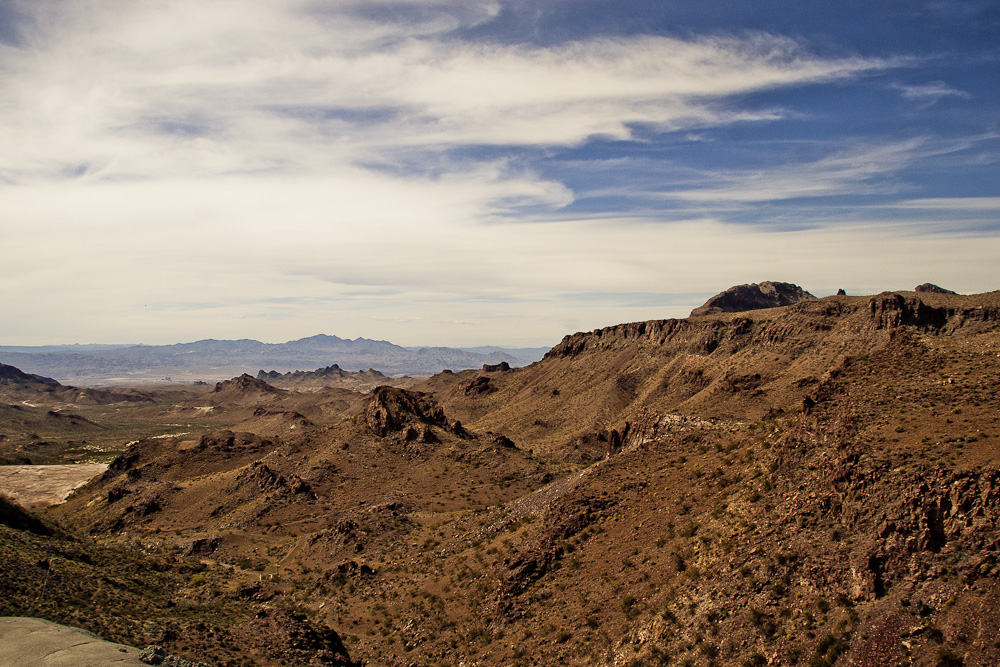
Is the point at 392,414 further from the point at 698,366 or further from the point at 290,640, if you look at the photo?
the point at 698,366

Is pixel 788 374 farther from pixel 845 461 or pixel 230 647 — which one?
pixel 230 647

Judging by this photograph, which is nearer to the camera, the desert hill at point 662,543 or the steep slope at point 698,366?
the desert hill at point 662,543

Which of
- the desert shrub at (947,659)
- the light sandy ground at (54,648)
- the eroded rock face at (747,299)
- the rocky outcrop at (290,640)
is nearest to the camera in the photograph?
the desert shrub at (947,659)

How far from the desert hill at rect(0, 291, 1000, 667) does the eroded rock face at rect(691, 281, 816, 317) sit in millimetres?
104170

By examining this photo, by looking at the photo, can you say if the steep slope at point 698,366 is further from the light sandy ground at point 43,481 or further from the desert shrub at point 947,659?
the light sandy ground at point 43,481

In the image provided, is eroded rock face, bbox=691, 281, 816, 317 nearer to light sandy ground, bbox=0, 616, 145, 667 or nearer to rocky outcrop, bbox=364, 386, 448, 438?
rocky outcrop, bbox=364, 386, 448, 438

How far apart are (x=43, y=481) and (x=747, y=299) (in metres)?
172

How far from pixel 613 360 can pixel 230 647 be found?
324 feet

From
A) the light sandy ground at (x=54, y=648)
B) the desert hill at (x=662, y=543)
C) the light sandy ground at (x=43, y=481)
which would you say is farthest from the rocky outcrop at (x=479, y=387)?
the light sandy ground at (x=54, y=648)

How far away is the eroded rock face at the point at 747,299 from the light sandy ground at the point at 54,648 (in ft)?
490

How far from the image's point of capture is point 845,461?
21547mm

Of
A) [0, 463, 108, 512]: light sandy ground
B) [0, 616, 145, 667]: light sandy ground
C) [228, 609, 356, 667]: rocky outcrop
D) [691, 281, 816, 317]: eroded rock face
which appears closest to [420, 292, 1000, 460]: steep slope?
[228, 609, 356, 667]: rocky outcrop

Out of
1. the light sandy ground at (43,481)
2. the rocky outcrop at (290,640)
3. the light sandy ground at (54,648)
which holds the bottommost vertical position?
the light sandy ground at (43,481)

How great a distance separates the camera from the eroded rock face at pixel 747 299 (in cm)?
16616
